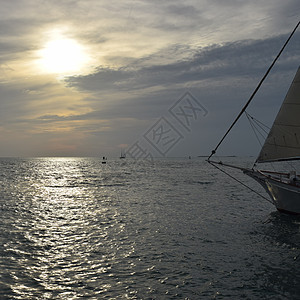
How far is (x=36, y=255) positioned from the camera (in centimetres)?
1546

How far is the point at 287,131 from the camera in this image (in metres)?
22.7

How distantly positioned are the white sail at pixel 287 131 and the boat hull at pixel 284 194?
2157 millimetres

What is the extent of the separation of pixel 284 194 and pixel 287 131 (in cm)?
507

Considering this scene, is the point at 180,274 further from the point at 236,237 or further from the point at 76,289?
the point at 236,237

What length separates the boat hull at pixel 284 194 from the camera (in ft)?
76.7

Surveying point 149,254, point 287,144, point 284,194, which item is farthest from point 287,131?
point 149,254

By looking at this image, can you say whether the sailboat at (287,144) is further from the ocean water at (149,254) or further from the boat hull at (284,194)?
the ocean water at (149,254)

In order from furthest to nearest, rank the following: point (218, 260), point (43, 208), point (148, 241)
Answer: point (43, 208)
point (148, 241)
point (218, 260)

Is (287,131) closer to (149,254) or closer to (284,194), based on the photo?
(284,194)

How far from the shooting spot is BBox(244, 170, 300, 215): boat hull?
23384 mm

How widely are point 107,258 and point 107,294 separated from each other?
13.2ft

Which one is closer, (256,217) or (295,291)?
(295,291)

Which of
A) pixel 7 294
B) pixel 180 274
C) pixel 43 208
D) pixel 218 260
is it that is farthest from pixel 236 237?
pixel 43 208

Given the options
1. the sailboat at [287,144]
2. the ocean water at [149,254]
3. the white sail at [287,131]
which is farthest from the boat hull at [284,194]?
the white sail at [287,131]
